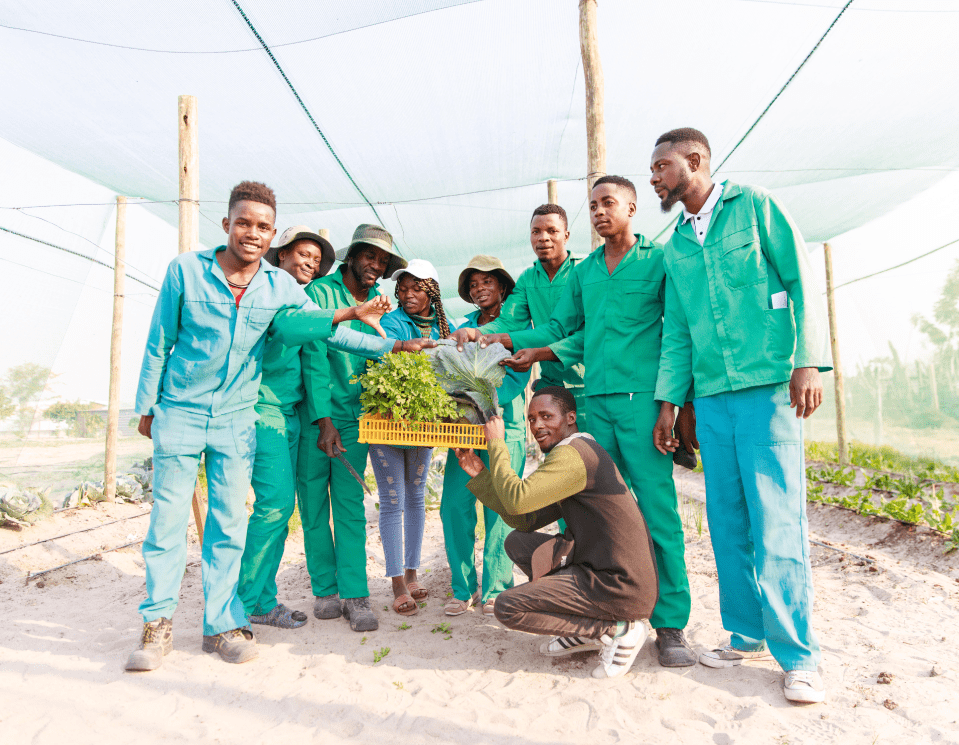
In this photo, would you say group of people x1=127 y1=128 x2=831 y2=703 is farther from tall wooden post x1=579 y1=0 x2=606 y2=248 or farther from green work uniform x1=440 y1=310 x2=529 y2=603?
tall wooden post x1=579 y1=0 x2=606 y2=248

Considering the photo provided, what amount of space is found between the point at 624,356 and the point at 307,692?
210cm

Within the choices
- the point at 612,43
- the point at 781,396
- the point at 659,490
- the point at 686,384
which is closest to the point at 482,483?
the point at 659,490

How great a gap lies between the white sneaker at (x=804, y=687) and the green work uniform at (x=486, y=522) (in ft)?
4.98

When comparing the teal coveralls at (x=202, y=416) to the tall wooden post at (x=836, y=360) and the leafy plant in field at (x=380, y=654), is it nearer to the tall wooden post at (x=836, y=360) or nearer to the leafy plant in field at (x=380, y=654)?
the leafy plant in field at (x=380, y=654)

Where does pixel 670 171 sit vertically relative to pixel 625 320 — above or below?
above

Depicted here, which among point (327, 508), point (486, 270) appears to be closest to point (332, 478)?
point (327, 508)

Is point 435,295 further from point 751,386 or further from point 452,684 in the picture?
point 452,684

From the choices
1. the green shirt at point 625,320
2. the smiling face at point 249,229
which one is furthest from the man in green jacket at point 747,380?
the smiling face at point 249,229

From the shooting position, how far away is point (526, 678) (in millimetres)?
2646

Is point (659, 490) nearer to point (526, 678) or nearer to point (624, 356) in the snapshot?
point (624, 356)

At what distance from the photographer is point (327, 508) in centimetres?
348

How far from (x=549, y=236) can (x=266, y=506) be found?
2.19 meters

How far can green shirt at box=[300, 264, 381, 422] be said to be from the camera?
335cm

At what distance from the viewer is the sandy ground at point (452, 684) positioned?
2172 mm
